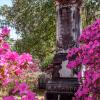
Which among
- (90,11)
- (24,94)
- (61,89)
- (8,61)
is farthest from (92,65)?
(90,11)

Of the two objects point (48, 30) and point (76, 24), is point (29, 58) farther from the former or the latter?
point (48, 30)

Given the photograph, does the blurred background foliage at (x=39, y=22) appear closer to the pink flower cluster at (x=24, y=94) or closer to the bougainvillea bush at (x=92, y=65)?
the bougainvillea bush at (x=92, y=65)

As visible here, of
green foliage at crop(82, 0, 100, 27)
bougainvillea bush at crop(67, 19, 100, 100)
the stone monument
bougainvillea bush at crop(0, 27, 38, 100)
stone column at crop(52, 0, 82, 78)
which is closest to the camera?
bougainvillea bush at crop(67, 19, 100, 100)

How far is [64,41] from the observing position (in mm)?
9141

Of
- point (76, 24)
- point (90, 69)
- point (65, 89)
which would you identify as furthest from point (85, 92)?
point (76, 24)

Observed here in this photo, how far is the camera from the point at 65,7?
9219mm

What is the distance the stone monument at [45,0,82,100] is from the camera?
8659 mm

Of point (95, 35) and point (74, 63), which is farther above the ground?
point (95, 35)

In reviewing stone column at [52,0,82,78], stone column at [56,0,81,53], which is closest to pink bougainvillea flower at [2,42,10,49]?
stone column at [52,0,82,78]

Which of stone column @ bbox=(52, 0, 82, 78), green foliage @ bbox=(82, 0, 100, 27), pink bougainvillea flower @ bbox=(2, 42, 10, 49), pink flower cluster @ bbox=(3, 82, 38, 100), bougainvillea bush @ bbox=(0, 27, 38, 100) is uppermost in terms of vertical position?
green foliage @ bbox=(82, 0, 100, 27)

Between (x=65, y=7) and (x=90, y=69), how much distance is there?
358cm

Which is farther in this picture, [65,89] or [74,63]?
[65,89]

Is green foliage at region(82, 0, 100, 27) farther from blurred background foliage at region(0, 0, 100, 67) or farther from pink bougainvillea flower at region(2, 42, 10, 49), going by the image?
pink bougainvillea flower at region(2, 42, 10, 49)

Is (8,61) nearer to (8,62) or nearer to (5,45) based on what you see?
(8,62)
